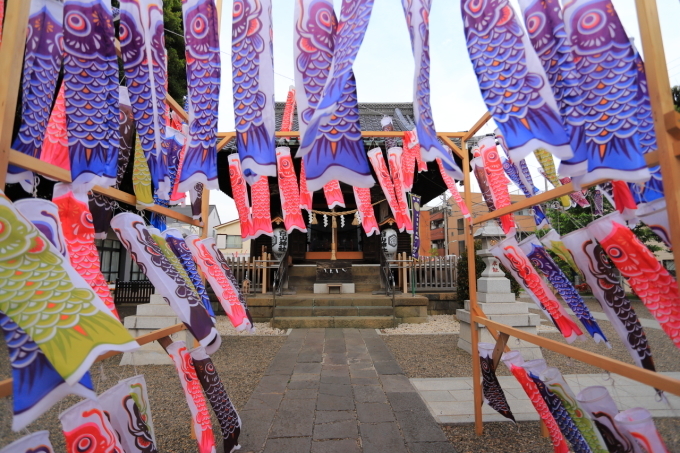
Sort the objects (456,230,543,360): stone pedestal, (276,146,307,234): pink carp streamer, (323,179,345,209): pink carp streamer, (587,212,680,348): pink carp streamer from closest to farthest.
Result: (587,212,680,348): pink carp streamer, (323,179,345,209): pink carp streamer, (276,146,307,234): pink carp streamer, (456,230,543,360): stone pedestal

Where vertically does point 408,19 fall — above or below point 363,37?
above

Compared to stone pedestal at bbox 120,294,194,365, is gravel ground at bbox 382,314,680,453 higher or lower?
lower

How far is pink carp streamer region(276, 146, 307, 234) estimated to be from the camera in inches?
136

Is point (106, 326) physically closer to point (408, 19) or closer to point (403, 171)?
point (408, 19)

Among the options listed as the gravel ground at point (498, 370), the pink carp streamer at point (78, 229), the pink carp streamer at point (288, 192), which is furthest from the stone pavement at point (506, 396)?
the pink carp streamer at point (78, 229)

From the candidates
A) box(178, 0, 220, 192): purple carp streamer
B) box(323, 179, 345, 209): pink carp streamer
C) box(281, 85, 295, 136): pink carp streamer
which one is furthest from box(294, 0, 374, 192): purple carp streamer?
box(281, 85, 295, 136): pink carp streamer

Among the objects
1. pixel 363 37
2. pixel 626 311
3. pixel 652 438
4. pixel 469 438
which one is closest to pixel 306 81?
pixel 363 37

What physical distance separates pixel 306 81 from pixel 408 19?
0.54 m

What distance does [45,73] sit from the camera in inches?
44.6

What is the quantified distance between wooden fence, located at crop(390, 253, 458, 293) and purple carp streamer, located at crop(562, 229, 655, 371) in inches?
286

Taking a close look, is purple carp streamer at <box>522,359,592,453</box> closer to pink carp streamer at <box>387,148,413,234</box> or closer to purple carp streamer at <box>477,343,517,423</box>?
purple carp streamer at <box>477,343,517,423</box>

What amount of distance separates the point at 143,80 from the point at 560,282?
224cm

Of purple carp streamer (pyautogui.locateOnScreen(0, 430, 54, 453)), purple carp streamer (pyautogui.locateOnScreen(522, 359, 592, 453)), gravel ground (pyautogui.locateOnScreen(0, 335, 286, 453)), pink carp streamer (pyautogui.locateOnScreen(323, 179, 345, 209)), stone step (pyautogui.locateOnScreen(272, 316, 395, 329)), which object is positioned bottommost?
gravel ground (pyautogui.locateOnScreen(0, 335, 286, 453))

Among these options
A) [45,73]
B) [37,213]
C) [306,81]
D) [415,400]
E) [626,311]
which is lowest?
[415,400]
